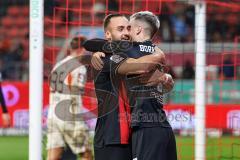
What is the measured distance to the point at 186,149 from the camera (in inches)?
A: 472

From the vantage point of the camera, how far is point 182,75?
17.5 m

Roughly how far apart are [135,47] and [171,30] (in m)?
13.6

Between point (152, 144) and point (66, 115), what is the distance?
424 centimetres

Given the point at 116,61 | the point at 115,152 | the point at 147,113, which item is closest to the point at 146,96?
the point at 147,113

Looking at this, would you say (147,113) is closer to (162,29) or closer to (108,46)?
(108,46)

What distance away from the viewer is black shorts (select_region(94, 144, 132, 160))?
5992 mm

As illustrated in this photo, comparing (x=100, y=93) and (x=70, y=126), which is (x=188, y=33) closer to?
(x=70, y=126)

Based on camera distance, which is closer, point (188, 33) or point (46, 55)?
point (46, 55)

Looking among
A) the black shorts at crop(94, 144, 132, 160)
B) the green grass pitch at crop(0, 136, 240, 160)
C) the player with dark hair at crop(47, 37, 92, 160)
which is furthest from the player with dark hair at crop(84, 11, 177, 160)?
the green grass pitch at crop(0, 136, 240, 160)

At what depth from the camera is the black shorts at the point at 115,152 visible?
236 inches

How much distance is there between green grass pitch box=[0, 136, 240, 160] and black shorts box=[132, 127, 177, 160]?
3.78 m

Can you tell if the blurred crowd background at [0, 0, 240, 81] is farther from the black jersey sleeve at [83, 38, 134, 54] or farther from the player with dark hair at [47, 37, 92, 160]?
the black jersey sleeve at [83, 38, 134, 54]

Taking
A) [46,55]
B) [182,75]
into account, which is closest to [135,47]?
[46,55]

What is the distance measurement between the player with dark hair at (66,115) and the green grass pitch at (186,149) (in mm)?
317
